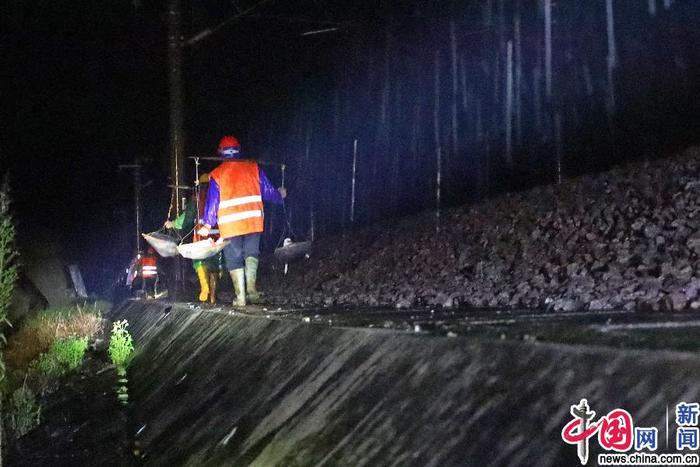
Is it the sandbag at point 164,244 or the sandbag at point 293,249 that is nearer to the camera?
the sandbag at point 293,249

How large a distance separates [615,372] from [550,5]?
8.77 metres

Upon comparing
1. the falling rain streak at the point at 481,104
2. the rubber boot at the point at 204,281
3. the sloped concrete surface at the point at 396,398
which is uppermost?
the falling rain streak at the point at 481,104

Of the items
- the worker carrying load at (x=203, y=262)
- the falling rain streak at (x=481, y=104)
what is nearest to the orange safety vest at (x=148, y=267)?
the falling rain streak at (x=481, y=104)

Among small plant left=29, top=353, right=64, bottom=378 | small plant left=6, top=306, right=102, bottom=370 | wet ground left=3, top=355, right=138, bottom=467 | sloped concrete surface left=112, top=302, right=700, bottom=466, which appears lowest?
small plant left=6, top=306, right=102, bottom=370

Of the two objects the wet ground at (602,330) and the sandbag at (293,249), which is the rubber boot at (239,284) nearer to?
the sandbag at (293,249)

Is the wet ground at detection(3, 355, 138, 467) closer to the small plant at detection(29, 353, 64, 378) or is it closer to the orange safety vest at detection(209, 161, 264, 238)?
the small plant at detection(29, 353, 64, 378)

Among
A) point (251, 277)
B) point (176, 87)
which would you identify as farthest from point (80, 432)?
point (176, 87)

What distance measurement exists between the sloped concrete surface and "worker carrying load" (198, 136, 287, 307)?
3.33 m

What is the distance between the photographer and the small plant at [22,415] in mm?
6863

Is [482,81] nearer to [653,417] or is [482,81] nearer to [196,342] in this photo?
[196,342]

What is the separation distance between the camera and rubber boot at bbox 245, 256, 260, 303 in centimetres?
873

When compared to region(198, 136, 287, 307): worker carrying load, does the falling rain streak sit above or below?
above

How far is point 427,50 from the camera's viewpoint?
39.7ft

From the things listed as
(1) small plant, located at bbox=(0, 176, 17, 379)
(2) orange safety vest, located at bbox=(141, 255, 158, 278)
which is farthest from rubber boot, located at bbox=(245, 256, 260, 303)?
(2) orange safety vest, located at bbox=(141, 255, 158, 278)
